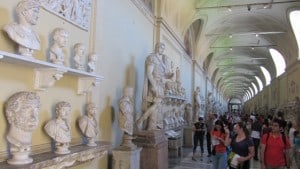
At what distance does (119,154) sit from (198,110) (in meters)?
11.9

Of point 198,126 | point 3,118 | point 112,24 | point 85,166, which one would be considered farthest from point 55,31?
point 198,126

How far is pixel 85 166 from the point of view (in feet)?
18.5

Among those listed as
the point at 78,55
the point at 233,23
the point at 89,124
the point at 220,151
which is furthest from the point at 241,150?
the point at 233,23

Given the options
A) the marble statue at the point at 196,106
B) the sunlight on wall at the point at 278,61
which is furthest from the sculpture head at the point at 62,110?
the sunlight on wall at the point at 278,61

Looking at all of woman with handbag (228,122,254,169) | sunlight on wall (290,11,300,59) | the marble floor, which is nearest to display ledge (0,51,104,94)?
woman with handbag (228,122,254,169)

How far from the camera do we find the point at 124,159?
6445mm

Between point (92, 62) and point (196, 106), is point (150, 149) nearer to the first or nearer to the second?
point (92, 62)

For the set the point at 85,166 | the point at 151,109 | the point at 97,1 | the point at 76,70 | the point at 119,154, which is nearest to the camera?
the point at 76,70

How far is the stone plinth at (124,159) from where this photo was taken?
6.38 m

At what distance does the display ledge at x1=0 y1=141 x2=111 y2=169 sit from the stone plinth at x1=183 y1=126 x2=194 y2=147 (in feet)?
35.2

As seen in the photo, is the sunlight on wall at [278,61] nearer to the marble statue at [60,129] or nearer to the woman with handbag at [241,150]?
the woman with handbag at [241,150]

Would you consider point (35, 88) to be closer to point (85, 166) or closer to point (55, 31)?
point (55, 31)

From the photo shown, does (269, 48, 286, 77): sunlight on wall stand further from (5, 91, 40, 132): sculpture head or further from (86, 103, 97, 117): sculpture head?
(5, 91, 40, 132): sculpture head

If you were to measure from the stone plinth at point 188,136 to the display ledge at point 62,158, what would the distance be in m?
10.7
